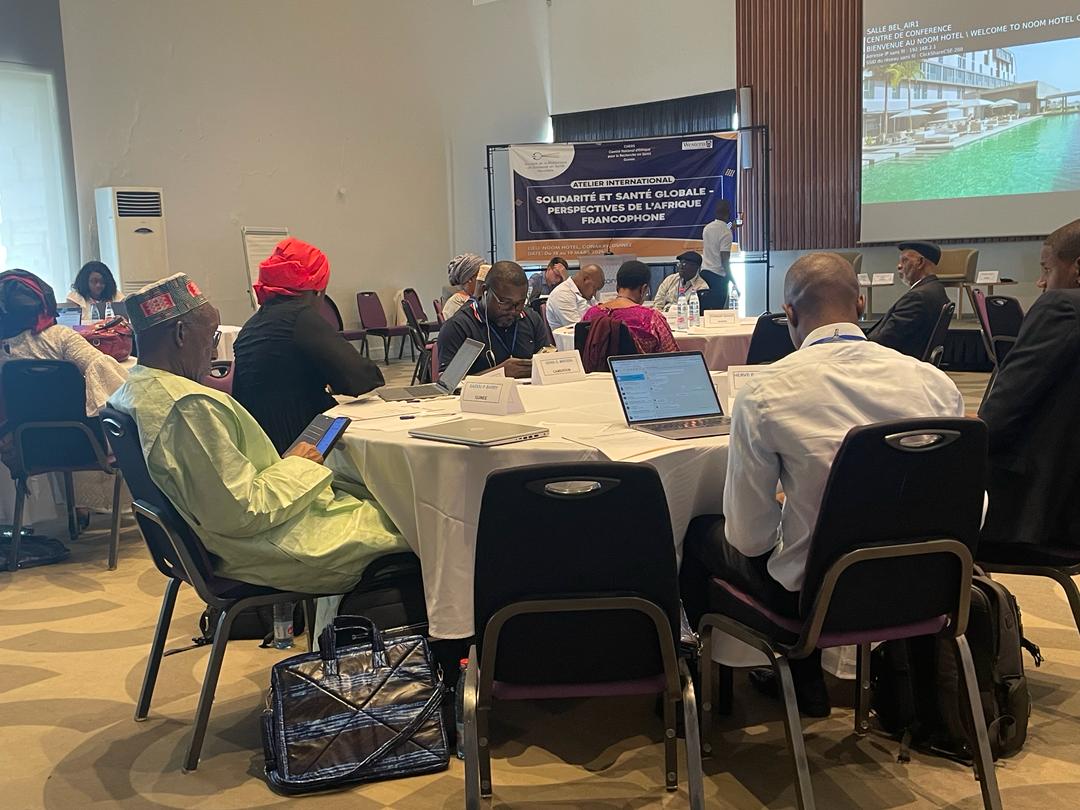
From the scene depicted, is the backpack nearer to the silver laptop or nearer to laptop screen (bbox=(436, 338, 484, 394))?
the silver laptop

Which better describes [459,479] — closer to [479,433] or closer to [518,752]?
[479,433]

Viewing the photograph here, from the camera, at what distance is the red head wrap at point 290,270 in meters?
3.31

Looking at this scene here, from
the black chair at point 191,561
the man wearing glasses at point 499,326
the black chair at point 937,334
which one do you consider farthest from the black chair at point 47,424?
the black chair at point 937,334

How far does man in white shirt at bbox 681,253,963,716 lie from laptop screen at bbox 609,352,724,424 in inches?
25.1

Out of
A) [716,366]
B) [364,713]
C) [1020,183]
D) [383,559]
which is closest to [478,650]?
[364,713]

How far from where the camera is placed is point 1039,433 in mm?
2508

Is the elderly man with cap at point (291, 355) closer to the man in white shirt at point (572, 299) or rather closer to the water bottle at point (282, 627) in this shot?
the water bottle at point (282, 627)

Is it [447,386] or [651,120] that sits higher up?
[651,120]

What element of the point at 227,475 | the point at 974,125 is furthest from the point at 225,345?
the point at 974,125

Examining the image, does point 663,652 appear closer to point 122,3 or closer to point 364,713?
point 364,713

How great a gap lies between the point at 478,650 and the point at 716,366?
398 cm

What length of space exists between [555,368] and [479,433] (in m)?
1.15

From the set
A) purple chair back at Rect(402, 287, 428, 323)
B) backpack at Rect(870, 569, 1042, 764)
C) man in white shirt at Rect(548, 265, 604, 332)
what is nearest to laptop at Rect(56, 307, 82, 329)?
man in white shirt at Rect(548, 265, 604, 332)

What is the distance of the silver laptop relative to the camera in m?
2.42
